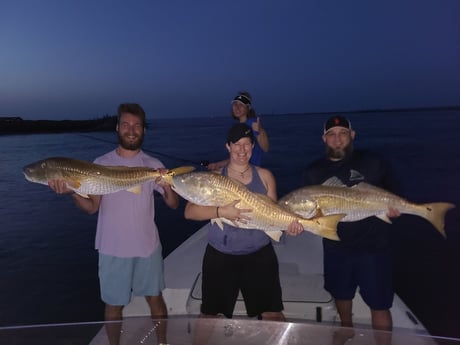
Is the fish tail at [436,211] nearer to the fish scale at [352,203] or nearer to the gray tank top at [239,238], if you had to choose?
the fish scale at [352,203]

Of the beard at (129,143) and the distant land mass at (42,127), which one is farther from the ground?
the distant land mass at (42,127)

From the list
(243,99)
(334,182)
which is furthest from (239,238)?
(243,99)

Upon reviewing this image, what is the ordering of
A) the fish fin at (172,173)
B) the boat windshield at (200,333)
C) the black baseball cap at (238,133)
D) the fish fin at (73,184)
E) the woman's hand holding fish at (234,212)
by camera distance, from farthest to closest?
the fish fin at (73,184) → the fish fin at (172,173) → the black baseball cap at (238,133) → the woman's hand holding fish at (234,212) → the boat windshield at (200,333)

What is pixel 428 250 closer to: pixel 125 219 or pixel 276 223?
pixel 276 223

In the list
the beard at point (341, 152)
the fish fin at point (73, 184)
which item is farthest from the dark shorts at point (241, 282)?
the fish fin at point (73, 184)

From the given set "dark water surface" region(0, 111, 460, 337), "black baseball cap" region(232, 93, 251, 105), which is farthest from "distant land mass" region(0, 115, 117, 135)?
"black baseball cap" region(232, 93, 251, 105)

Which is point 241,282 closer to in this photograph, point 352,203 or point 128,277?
point 128,277

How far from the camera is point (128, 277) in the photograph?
3541mm

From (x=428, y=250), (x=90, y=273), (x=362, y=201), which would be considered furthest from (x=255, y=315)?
(x=428, y=250)

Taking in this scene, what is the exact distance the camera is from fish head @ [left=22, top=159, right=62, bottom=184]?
3.46m

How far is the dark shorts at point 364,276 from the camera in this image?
3.45 metres

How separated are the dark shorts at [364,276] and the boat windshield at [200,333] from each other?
104 centimetres

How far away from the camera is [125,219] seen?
11.5 feet

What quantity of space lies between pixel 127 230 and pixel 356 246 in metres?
2.26
